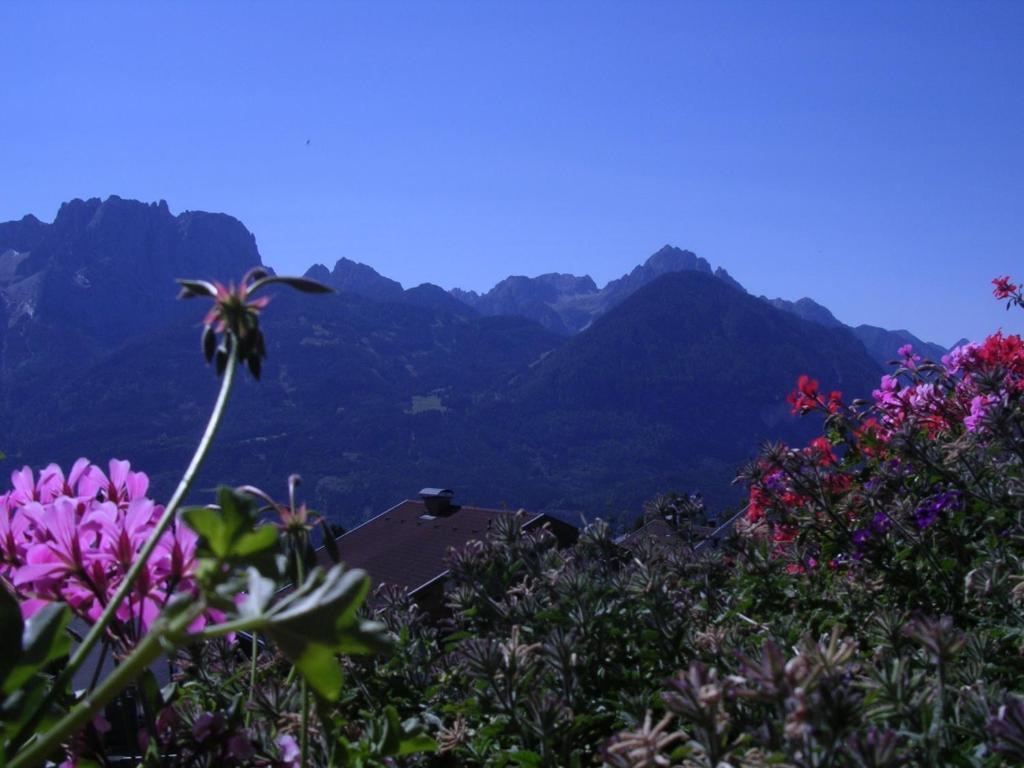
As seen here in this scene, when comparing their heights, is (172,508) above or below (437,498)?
above

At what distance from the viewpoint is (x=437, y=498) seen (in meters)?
7.34

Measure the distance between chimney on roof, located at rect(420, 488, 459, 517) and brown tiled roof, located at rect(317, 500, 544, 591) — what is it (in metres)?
0.87

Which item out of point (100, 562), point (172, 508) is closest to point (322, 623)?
point (172, 508)

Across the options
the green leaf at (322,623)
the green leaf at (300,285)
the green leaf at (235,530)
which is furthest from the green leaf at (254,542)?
the green leaf at (300,285)

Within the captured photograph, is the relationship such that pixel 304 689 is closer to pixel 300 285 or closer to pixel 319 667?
pixel 319 667

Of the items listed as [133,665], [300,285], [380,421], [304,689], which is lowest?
[380,421]

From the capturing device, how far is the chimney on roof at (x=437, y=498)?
21.6ft

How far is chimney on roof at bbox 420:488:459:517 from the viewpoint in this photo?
658 centimetres

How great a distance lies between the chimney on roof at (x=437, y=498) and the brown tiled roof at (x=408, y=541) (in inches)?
34.4

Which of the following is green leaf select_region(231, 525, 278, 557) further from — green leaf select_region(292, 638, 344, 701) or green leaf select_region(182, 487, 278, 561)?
green leaf select_region(292, 638, 344, 701)

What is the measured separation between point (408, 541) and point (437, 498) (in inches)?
690

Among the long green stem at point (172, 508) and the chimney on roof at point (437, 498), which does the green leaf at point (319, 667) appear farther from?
the chimney on roof at point (437, 498)

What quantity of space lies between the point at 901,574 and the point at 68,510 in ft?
7.10

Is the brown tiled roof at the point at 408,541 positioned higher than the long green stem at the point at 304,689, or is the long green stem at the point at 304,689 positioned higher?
the long green stem at the point at 304,689
